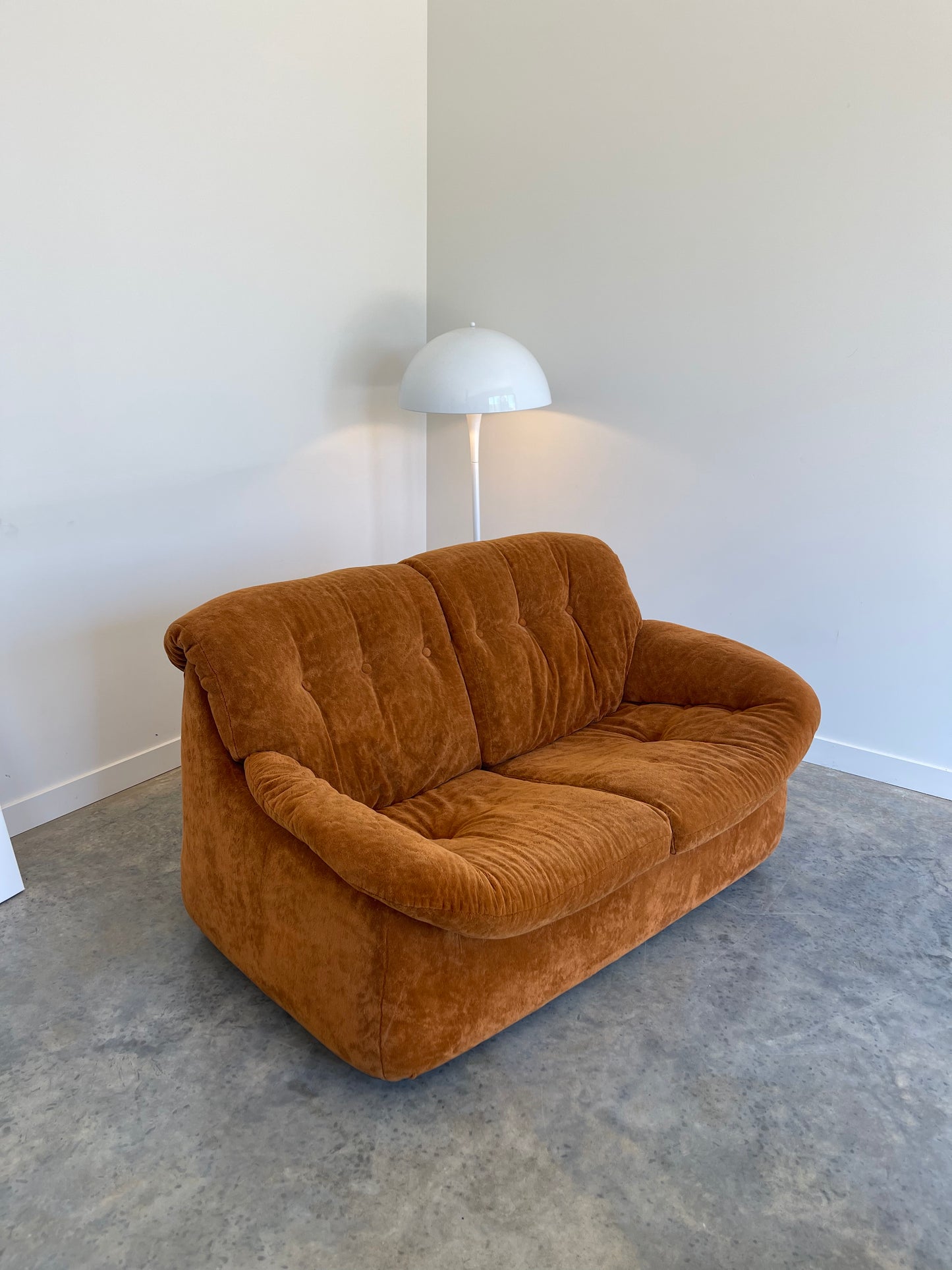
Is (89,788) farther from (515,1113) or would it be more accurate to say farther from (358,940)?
(515,1113)

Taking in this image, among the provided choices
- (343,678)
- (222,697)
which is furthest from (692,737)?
(222,697)

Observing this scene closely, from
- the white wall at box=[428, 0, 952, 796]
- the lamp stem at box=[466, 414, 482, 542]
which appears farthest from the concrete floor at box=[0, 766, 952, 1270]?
the lamp stem at box=[466, 414, 482, 542]

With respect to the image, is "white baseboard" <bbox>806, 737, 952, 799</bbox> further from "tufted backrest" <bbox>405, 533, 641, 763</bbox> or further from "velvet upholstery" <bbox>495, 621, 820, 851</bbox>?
"tufted backrest" <bbox>405, 533, 641, 763</bbox>

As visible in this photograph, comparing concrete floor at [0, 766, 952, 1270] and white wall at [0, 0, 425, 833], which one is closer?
concrete floor at [0, 766, 952, 1270]

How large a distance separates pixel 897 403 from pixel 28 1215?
9.33 ft

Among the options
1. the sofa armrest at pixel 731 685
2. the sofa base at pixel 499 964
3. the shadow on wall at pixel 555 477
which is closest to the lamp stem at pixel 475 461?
the shadow on wall at pixel 555 477

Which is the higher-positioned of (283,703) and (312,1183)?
(283,703)

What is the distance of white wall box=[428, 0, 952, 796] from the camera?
8.86 feet

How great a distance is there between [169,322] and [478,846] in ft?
6.29

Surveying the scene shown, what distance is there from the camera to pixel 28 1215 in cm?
148

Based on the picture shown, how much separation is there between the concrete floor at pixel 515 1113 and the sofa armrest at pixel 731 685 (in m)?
0.45

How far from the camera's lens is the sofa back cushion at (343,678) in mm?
1910

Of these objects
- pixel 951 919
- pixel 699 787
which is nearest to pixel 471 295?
pixel 699 787

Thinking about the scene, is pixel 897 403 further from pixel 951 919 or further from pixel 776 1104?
pixel 776 1104
